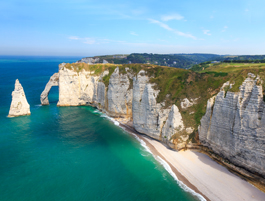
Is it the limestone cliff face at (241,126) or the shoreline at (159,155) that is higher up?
the limestone cliff face at (241,126)

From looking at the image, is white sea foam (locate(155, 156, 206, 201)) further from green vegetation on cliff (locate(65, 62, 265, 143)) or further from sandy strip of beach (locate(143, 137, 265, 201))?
green vegetation on cliff (locate(65, 62, 265, 143))

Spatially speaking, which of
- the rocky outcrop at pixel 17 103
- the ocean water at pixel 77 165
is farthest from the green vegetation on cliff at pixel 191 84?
the rocky outcrop at pixel 17 103

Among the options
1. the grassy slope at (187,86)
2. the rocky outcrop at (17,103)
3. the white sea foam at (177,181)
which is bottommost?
the white sea foam at (177,181)

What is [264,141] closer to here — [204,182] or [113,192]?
[204,182]

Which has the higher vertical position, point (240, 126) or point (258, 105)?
point (258, 105)

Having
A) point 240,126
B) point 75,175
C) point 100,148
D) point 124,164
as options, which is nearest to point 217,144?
point 240,126

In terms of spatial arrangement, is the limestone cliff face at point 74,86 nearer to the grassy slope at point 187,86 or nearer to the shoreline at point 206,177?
the grassy slope at point 187,86
